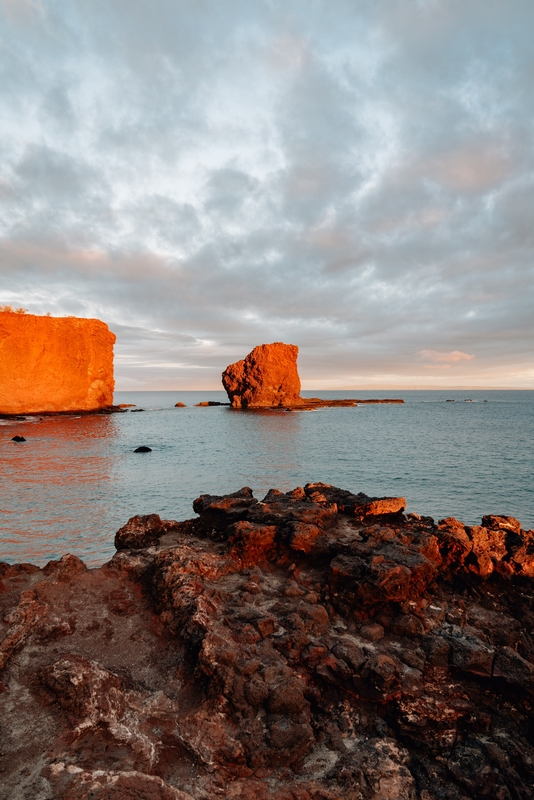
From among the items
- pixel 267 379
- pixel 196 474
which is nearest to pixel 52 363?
pixel 196 474

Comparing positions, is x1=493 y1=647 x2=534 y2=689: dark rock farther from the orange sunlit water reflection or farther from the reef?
the reef

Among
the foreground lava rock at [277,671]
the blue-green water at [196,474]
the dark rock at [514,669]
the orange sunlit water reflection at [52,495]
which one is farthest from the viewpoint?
the blue-green water at [196,474]

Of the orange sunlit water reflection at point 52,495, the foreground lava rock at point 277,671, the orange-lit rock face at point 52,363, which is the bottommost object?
the orange sunlit water reflection at point 52,495

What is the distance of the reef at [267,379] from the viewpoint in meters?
106

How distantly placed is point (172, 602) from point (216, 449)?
3296cm

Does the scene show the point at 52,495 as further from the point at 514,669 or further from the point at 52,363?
the point at 52,363

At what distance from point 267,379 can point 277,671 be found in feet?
333

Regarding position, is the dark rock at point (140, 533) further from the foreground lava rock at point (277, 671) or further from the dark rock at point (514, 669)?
the dark rock at point (514, 669)

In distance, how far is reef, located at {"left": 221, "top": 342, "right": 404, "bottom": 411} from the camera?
106 meters

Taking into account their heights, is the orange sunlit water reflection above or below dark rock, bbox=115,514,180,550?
below

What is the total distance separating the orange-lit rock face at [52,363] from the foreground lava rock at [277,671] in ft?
210

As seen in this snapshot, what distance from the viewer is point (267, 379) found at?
107 metres

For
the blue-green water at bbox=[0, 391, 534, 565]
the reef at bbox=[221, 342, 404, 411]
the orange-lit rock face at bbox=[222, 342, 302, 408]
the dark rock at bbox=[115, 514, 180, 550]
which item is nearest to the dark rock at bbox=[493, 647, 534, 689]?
the dark rock at bbox=[115, 514, 180, 550]

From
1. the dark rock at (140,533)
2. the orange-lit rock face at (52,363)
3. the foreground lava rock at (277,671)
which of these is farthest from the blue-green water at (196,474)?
the orange-lit rock face at (52,363)
